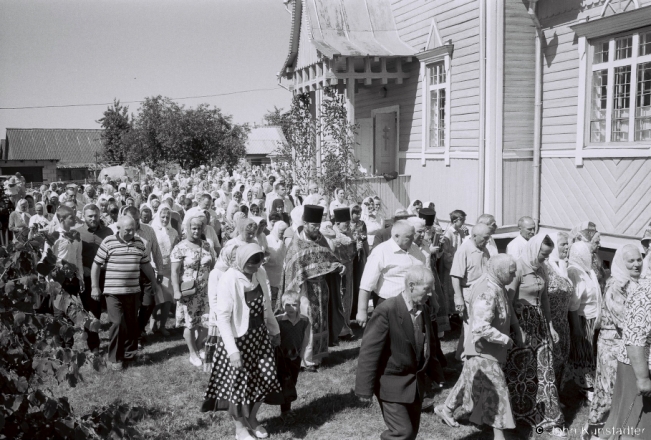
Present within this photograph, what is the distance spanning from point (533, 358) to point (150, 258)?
4811mm

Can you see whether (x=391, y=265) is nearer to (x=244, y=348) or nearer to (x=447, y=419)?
(x=447, y=419)

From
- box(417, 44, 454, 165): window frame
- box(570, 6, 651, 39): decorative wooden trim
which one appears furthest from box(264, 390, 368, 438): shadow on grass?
box(417, 44, 454, 165): window frame

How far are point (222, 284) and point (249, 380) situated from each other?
870mm

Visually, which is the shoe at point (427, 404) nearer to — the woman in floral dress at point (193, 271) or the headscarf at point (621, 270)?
the headscarf at point (621, 270)

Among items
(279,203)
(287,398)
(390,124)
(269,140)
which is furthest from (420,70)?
(269,140)

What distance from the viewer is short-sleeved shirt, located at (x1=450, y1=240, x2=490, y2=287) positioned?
6.43 m

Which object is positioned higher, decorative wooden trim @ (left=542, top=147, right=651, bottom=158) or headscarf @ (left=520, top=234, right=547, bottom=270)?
decorative wooden trim @ (left=542, top=147, right=651, bottom=158)

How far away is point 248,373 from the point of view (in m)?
5.06

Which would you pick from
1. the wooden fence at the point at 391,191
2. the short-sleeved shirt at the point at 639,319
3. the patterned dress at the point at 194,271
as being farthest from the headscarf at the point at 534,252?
the wooden fence at the point at 391,191

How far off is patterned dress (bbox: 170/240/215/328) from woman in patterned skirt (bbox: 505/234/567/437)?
364cm

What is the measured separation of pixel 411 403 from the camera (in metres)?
4.31

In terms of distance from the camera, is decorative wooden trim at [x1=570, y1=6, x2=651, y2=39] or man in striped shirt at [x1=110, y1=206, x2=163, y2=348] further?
decorative wooden trim at [x1=570, y1=6, x2=651, y2=39]

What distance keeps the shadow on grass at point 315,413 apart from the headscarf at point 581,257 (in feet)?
8.72

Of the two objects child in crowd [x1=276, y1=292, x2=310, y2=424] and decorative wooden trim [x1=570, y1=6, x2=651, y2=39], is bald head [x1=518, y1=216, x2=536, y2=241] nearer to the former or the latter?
child in crowd [x1=276, y1=292, x2=310, y2=424]
